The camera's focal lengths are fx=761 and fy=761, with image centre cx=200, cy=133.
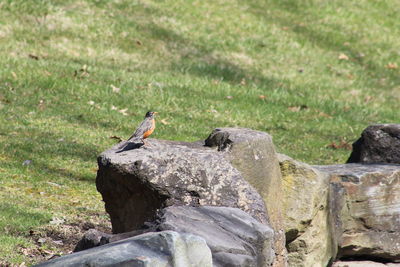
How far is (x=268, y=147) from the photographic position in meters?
5.98

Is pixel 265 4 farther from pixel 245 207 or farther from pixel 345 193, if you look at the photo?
pixel 245 207

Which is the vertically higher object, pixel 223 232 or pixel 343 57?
pixel 223 232

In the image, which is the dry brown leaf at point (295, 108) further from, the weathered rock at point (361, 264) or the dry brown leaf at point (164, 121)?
the weathered rock at point (361, 264)

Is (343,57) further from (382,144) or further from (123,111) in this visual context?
(382,144)

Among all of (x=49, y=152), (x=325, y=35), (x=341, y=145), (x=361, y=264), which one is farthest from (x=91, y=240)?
Answer: (x=325, y=35)

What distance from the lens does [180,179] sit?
5199 millimetres

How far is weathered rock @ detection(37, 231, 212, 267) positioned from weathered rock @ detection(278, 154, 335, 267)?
2.63m

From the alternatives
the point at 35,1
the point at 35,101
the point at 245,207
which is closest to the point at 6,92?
the point at 35,101

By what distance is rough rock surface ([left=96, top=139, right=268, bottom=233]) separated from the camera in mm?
5195

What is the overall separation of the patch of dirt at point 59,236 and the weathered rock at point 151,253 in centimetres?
254

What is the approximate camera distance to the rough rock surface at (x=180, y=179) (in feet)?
17.0

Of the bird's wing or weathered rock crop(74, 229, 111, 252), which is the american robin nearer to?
the bird's wing

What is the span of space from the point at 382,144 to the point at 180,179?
10.7 feet

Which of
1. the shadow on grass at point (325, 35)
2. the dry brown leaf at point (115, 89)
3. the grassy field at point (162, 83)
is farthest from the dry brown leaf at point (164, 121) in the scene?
the shadow on grass at point (325, 35)
